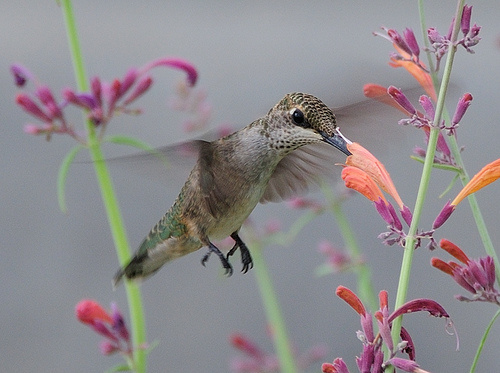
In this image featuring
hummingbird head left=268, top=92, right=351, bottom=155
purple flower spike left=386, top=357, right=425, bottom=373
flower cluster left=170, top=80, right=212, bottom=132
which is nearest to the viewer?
purple flower spike left=386, top=357, right=425, bottom=373

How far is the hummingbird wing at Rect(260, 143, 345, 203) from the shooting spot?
255 centimetres

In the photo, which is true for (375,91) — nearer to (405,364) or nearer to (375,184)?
(375,184)

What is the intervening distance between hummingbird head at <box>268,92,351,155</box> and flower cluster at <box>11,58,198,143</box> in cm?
74

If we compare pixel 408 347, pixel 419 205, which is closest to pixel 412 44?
pixel 419 205

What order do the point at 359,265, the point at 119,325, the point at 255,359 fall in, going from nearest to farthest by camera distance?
the point at 119,325, the point at 359,265, the point at 255,359

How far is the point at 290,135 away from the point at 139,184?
4609 millimetres

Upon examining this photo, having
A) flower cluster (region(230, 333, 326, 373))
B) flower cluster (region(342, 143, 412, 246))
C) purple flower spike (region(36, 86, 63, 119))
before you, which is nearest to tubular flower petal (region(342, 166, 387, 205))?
flower cluster (region(342, 143, 412, 246))

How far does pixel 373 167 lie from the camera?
177 cm

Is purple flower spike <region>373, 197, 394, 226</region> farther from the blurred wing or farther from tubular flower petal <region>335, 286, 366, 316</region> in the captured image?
the blurred wing

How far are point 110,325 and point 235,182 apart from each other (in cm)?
73

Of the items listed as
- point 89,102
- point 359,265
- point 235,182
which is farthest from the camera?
point 359,265

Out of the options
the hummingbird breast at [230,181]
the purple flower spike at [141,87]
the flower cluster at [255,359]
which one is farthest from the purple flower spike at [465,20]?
the flower cluster at [255,359]

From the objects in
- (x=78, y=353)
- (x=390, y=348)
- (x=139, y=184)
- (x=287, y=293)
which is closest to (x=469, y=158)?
(x=287, y=293)

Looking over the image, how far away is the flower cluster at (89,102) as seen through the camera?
9.43 feet
